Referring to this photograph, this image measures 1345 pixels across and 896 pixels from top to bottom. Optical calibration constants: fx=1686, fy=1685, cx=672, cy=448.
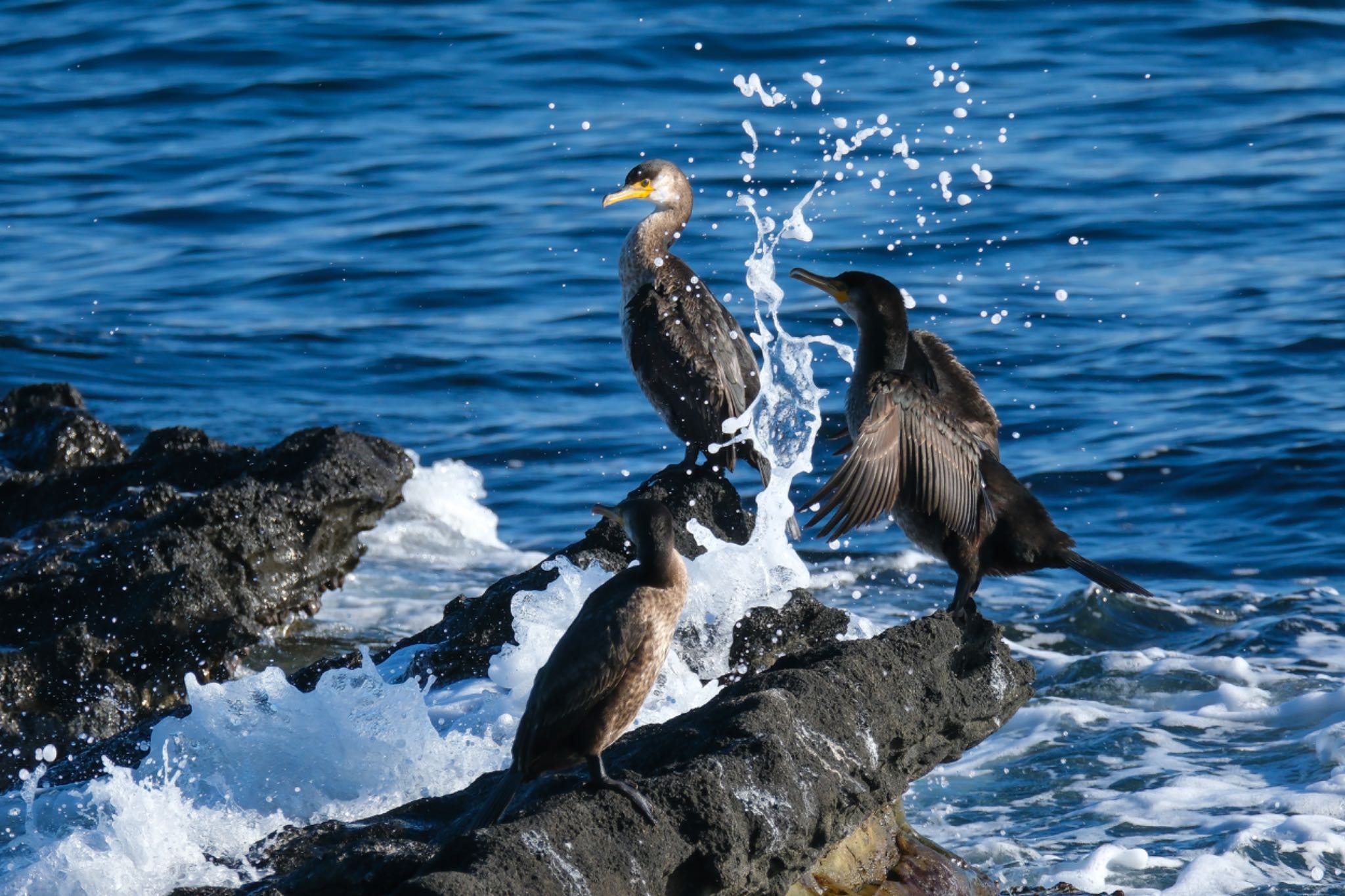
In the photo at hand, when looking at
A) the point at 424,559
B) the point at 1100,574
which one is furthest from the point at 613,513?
the point at 424,559

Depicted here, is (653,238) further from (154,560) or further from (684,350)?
(154,560)

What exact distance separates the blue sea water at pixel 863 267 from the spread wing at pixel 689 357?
1.79 meters

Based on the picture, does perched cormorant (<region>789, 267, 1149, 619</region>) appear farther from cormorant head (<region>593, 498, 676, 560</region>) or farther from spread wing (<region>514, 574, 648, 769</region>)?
spread wing (<region>514, 574, 648, 769</region>)

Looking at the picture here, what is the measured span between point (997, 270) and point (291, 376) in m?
5.70

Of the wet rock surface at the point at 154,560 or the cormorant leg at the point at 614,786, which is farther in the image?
the wet rock surface at the point at 154,560

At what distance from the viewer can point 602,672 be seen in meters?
3.91

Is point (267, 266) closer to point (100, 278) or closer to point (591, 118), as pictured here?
point (100, 278)

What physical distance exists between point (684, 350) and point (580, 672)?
2.94 metres

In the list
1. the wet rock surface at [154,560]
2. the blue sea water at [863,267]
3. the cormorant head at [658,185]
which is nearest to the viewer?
the wet rock surface at [154,560]

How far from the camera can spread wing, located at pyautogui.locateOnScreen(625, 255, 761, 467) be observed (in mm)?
6613

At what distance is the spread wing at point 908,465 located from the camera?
5133 millimetres

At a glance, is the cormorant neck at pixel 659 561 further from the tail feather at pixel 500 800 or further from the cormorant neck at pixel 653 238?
the cormorant neck at pixel 653 238

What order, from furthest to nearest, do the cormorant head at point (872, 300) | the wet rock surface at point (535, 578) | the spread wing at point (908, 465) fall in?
the wet rock surface at point (535, 578), the cormorant head at point (872, 300), the spread wing at point (908, 465)

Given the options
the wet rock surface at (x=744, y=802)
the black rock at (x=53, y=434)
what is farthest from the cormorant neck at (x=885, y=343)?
the black rock at (x=53, y=434)
